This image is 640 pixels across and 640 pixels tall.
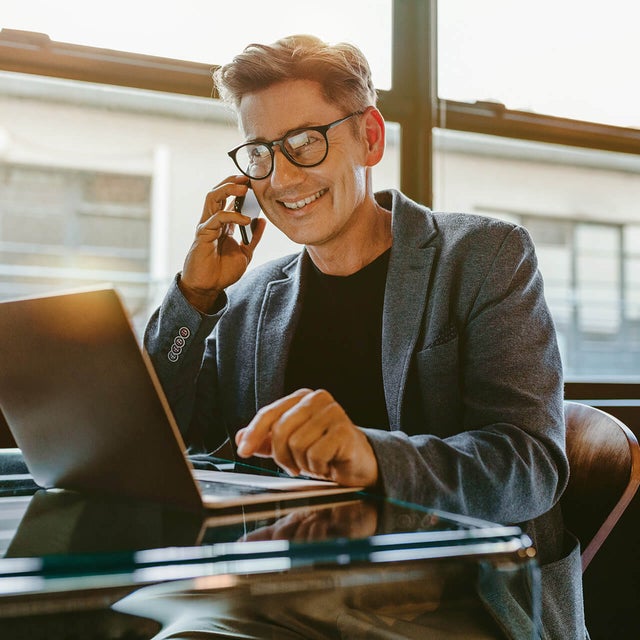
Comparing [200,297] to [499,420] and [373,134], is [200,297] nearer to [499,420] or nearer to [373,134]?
[373,134]

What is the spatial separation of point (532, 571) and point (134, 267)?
6.03ft

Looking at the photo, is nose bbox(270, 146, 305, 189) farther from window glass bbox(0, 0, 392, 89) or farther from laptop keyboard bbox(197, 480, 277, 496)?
laptop keyboard bbox(197, 480, 277, 496)

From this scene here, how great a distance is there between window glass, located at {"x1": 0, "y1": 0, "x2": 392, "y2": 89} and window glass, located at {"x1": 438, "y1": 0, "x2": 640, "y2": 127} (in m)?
0.24

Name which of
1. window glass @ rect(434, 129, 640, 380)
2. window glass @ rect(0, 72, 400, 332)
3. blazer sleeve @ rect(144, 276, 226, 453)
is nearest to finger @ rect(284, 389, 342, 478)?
blazer sleeve @ rect(144, 276, 226, 453)

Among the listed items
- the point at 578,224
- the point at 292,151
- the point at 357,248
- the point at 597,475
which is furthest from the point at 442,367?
the point at 578,224

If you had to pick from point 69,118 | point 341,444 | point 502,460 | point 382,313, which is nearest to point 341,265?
point 382,313

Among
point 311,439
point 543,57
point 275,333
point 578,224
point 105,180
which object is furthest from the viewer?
point 578,224

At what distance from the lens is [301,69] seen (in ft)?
4.58

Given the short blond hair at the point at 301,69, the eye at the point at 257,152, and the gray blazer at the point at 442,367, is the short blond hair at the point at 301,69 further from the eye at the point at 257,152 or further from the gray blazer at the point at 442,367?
the gray blazer at the point at 442,367

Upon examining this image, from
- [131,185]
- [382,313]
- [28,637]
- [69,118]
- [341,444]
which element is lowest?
[28,637]

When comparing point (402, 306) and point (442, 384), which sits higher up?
point (402, 306)

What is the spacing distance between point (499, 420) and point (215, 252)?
0.66 metres

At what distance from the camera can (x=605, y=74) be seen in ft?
8.27

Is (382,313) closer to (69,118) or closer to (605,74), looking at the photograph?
(69,118)
